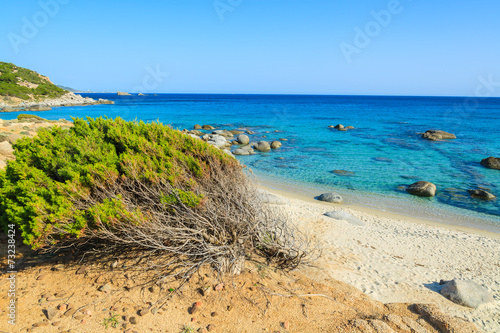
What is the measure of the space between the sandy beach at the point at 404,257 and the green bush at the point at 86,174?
11.8 feet

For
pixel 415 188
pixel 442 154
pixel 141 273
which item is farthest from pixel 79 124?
pixel 442 154

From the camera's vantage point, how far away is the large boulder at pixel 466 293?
5594mm

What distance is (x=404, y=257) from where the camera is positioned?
7.77m

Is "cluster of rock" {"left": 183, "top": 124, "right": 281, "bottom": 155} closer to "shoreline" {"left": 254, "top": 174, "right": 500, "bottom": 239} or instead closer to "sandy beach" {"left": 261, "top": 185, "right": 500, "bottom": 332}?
"shoreline" {"left": 254, "top": 174, "right": 500, "bottom": 239}

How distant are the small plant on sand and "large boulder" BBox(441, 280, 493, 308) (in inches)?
249

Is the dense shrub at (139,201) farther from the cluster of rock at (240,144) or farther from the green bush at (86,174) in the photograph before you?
the cluster of rock at (240,144)

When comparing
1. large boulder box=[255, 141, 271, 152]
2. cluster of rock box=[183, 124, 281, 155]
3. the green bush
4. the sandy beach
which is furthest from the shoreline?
large boulder box=[255, 141, 271, 152]

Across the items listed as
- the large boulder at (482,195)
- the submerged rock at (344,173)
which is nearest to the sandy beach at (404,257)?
the large boulder at (482,195)

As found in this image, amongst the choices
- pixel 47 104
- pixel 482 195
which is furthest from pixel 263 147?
pixel 47 104

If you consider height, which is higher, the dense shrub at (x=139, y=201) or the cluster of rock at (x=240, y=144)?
the dense shrub at (x=139, y=201)

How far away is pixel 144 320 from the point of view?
13.8 feet

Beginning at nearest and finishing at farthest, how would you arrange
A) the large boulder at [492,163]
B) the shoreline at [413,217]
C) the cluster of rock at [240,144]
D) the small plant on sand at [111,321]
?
the small plant on sand at [111,321] → the shoreline at [413,217] → the large boulder at [492,163] → the cluster of rock at [240,144]

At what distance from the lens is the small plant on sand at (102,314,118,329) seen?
4.08 meters

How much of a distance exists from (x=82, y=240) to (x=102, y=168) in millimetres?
1436
